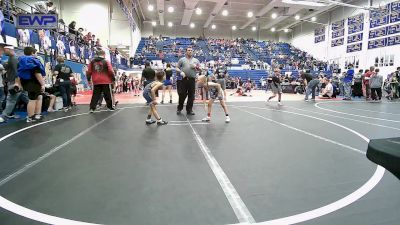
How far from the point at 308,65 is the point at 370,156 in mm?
32737

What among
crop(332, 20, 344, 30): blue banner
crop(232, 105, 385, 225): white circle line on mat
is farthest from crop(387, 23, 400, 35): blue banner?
crop(232, 105, 385, 225): white circle line on mat

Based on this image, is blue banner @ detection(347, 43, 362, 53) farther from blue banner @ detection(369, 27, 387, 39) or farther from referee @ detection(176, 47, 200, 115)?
referee @ detection(176, 47, 200, 115)

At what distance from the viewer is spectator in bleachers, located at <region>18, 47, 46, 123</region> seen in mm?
6074

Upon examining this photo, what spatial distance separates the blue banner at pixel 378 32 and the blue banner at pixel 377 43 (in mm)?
392

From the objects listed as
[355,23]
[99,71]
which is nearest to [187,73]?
[99,71]

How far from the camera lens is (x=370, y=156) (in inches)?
43.6

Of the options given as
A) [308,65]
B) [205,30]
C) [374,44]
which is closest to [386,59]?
[374,44]

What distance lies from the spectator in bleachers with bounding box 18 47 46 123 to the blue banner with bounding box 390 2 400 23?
24457mm

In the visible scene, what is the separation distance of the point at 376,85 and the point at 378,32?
41.7 feet

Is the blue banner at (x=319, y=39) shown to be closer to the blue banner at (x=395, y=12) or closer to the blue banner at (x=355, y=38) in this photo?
the blue banner at (x=355, y=38)

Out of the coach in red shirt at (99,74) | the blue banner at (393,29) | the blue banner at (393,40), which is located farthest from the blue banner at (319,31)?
the coach in red shirt at (99,74)

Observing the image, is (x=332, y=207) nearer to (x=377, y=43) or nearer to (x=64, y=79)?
(x=64, y=79)

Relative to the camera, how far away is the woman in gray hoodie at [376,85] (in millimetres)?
13656

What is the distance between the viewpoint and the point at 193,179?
272 cm
